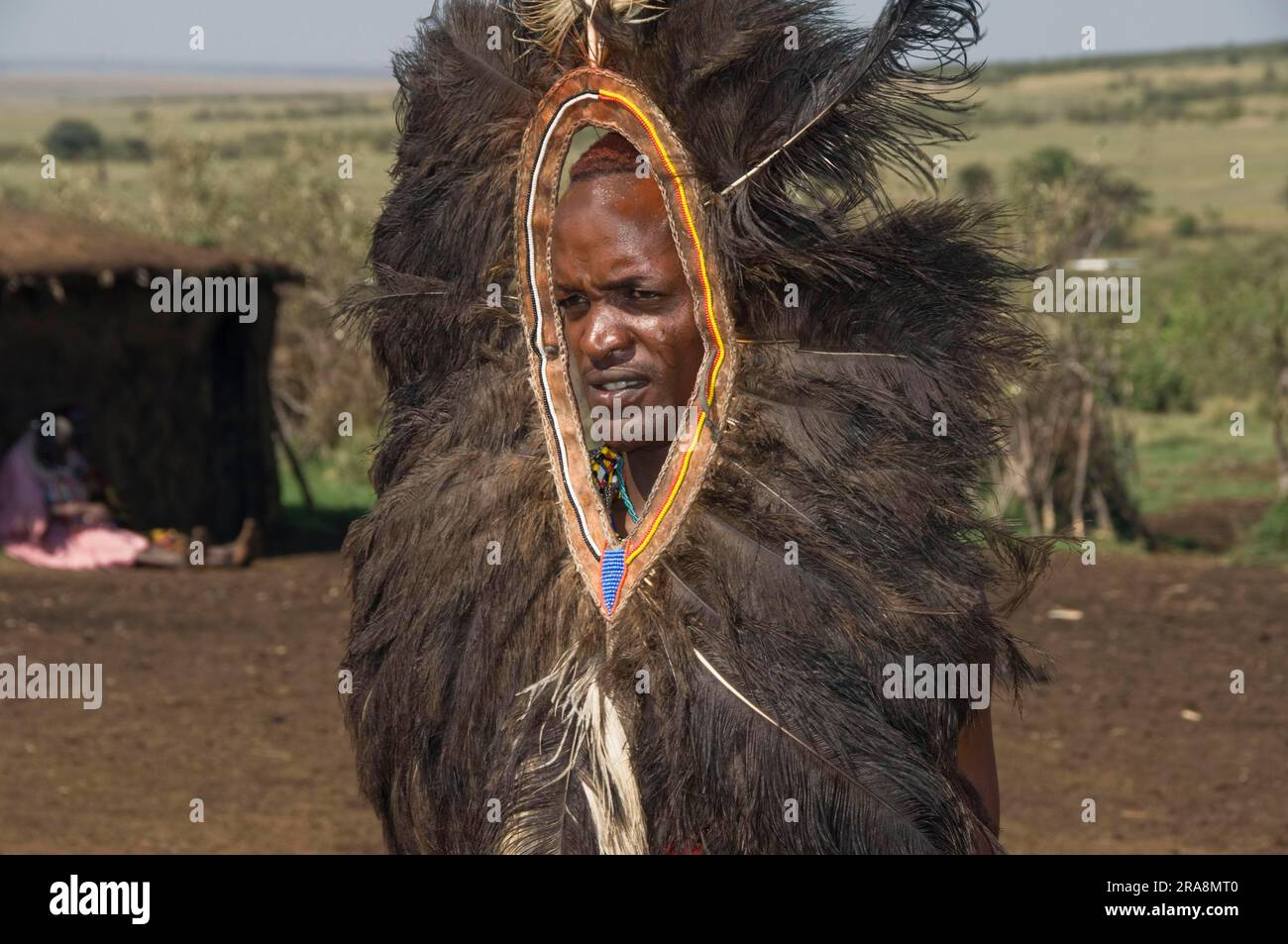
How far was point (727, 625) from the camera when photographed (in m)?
2.11

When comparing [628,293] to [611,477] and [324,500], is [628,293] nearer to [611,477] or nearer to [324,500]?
[611,477]

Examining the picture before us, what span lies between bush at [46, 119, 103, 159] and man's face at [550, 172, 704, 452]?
134 feet

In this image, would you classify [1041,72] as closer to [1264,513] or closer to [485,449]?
[1264,513]

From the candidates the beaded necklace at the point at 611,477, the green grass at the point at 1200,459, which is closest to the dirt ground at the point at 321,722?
the beaded necklace at the point at 611,477

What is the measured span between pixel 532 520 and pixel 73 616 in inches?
326

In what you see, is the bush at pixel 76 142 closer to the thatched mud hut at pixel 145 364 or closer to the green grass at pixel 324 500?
the green grass at pixel 324 500

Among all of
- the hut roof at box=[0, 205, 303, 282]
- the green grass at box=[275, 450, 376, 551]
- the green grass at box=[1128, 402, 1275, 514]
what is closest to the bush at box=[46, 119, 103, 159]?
the green grass at box=[275, 450, 376, 551]

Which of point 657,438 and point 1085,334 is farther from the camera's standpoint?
point 1085,334

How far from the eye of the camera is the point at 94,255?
11.8 metres

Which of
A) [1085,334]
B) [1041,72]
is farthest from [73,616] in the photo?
[1041,72]

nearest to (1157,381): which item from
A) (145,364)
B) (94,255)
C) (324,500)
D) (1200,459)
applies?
(1200,459)

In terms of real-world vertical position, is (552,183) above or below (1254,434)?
above

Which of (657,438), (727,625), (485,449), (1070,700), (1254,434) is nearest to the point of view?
(727,625)

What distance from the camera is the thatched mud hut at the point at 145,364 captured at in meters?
11.6
